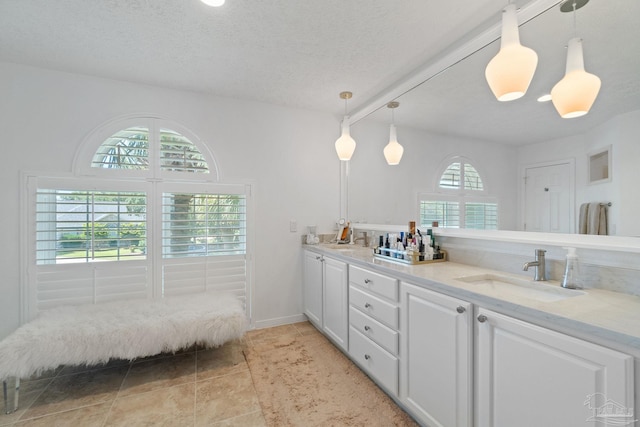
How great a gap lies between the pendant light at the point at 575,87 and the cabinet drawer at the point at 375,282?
1.21 metres

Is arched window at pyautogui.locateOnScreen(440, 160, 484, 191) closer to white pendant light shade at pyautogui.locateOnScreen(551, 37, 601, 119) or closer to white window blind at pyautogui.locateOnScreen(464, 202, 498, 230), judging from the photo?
white window blind at pyautogui.locateOnScreen(464, 202, 498, 230)

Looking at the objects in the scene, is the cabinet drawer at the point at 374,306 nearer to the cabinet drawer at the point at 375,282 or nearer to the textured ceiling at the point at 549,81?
the cabinet drawer at the point at 375,282

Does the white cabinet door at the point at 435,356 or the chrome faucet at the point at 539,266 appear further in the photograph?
the chrome faucet at the point at 539,266

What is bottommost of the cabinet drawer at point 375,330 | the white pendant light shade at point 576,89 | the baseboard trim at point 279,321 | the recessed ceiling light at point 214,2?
the baseboard trim at point 279,321

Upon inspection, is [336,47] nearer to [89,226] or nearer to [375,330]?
[375,330]

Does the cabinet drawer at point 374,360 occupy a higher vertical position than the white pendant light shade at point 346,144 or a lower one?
lower

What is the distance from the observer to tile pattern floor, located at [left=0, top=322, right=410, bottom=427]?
173cm

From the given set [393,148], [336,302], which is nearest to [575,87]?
[393,148]

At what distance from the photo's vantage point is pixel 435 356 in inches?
57.8

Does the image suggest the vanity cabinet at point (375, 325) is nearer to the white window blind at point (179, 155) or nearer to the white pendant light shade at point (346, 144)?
the white pendant light shade at point (346, 144)

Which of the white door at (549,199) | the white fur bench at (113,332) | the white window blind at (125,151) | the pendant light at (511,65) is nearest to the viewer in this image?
the pendant light at (511,65)

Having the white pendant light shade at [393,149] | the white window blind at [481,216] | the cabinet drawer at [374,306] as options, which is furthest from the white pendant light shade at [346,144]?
the cabinet drawer at [374,306]

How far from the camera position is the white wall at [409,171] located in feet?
5.94

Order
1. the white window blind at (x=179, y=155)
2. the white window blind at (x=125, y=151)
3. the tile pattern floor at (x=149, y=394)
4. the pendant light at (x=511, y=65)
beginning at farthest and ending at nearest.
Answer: the white window blind at (x=179, y=155) → the white window blind at (x=125, y=151) → the tile pattern floor at (x=149, y=394) → the pendant light at (x=511, y=65)
